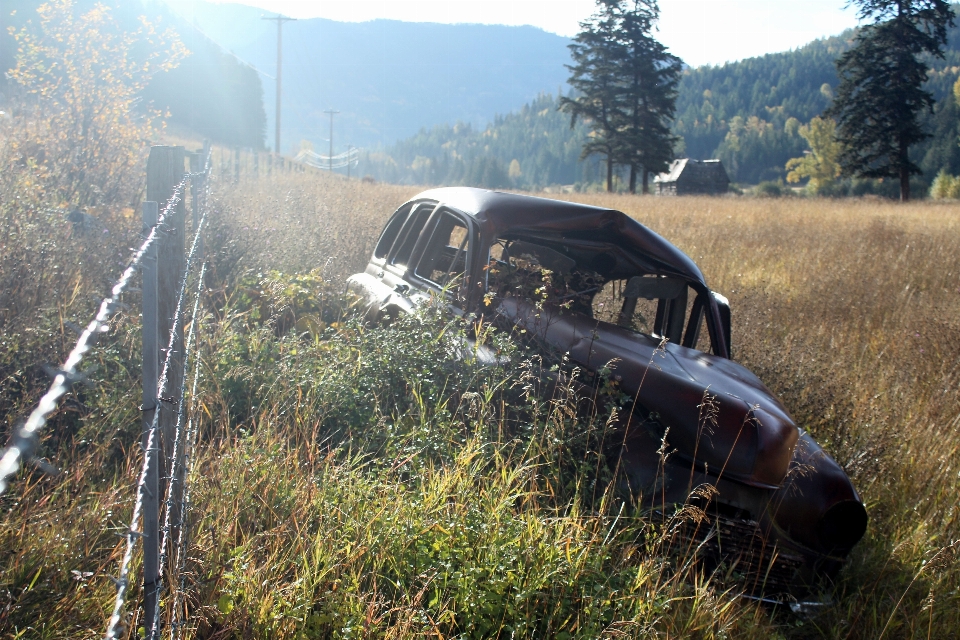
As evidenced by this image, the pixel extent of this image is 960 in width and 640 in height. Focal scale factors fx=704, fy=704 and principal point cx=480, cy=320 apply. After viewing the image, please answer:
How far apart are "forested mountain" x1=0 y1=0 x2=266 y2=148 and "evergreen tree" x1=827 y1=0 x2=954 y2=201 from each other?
44.8 metres

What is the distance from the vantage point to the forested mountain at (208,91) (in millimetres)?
57625

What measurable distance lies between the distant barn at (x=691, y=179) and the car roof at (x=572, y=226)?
5816cm

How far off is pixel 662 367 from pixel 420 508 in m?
1.25

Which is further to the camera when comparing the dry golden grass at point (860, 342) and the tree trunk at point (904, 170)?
the tree trunk at point (904, 170)

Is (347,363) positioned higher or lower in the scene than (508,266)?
lower

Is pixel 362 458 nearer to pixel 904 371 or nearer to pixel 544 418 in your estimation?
pixel 544 418

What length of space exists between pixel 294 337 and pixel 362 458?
119cm

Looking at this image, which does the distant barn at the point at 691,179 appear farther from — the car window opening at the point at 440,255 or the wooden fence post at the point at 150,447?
the wooden fence post at the point at 150,447

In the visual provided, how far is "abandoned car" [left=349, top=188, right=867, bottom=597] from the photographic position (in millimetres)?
2783

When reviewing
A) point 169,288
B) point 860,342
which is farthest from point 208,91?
point 169,288

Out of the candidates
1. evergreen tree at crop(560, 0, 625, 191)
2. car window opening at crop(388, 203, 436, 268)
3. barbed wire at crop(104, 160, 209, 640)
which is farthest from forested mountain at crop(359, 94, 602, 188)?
barbed wire at crop(104, 160, 209, 640)

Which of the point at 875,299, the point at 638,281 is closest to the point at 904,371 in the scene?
the point at 875,299

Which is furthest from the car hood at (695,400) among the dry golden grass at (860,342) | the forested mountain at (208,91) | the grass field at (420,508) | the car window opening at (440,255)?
the forested mountain at (208,91)

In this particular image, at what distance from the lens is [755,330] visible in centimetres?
601
